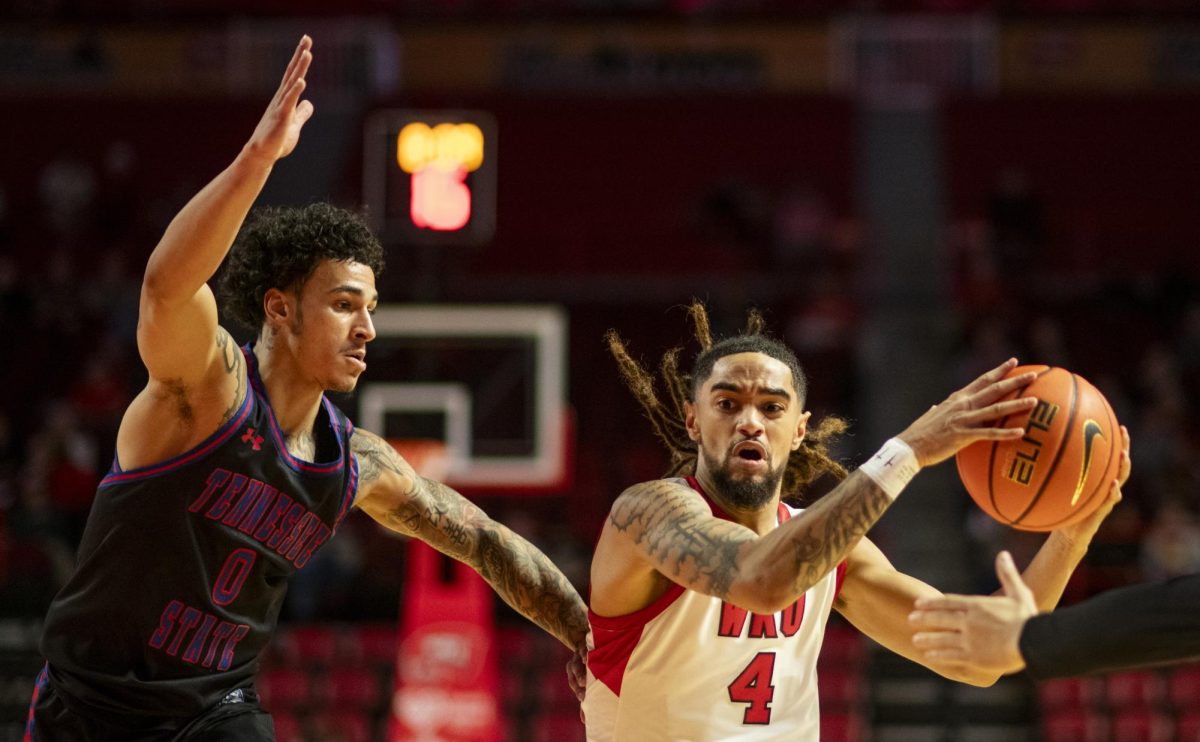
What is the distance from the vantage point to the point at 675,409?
487 centimetres

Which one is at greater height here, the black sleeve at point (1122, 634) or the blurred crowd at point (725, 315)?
the blurred crowd at point (725, 315)

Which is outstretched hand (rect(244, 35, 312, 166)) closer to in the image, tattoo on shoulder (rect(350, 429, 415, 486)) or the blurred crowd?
tattoo on shoulder (rect(350, 429, 415, 486))

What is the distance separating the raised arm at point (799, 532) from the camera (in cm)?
364

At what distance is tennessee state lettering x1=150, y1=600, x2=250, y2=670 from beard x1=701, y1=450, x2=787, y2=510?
A: 1.31 metres

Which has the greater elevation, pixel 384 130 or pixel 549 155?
pixel 549 155

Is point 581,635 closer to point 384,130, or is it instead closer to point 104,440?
point 384,130

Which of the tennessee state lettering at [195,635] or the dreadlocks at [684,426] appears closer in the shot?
the tennessee state lettering at [195,635]

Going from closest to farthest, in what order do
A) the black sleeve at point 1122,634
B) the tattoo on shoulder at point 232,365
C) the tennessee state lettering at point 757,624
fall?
the black sleeve at point 1122,634 → the tattoo on shoulder at point 232,365 → the tennessee state lettering at point 757,624

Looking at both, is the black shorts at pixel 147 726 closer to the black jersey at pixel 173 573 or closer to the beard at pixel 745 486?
the black jersey at pixel 173 573

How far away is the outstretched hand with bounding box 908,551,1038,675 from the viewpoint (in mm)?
3492

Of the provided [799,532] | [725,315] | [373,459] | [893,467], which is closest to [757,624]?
[799,532]

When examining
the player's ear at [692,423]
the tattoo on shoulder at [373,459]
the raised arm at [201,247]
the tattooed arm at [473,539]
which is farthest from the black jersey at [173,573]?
the player's ear at [692,423]

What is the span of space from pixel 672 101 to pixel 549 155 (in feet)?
4.74

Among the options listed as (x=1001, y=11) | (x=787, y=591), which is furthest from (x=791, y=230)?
(x=787, y=591)
